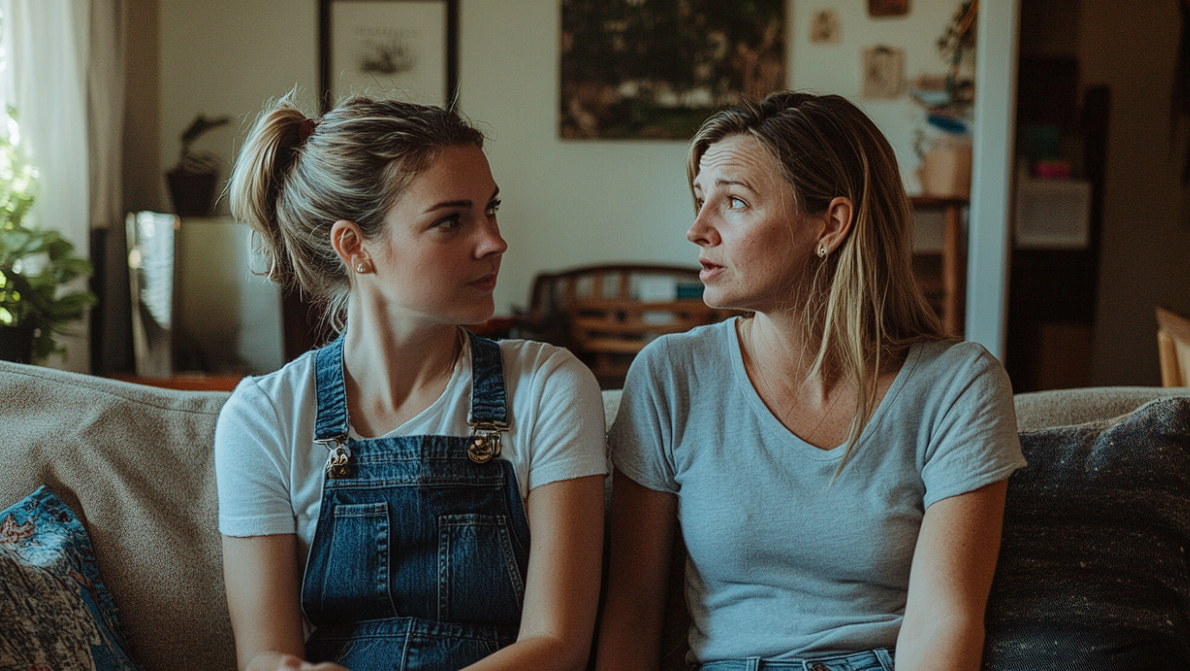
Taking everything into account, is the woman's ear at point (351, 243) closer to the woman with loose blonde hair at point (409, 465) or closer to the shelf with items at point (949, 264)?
the woman with loose blonde hair at point (409, 465)

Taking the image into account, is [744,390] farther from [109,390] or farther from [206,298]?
[206,298]

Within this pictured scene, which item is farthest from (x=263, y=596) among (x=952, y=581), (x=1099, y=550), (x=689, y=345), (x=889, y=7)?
(x=889, y=7)

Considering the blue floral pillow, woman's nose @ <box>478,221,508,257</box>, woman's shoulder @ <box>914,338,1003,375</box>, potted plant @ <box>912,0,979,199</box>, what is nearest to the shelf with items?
potted plant @ <box>912,0,979,199</box>

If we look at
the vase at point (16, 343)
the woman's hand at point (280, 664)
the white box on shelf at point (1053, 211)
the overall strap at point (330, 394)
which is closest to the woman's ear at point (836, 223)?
the overall strap at point (330, 394)

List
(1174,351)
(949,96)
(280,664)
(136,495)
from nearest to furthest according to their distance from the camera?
(280,664) < (136,495) < (1174,351) < (949,96)

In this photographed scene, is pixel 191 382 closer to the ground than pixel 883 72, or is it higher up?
closer to the ground

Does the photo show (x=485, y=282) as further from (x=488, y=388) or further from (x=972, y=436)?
(x=972, y=436)

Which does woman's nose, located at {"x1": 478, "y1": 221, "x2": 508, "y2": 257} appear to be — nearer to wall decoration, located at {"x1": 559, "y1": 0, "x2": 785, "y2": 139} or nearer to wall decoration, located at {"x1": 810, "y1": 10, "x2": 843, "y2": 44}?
wall decoration, located at {"x1": 559, "y1": 0, "x2": 785, "y2": 139}

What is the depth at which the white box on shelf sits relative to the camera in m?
4.63

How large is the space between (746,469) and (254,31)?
3.89 m

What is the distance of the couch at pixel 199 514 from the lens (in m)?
1.19

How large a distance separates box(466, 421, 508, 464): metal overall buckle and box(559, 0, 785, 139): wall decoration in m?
3.30

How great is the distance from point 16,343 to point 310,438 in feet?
5.43

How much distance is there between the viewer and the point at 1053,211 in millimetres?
4656
